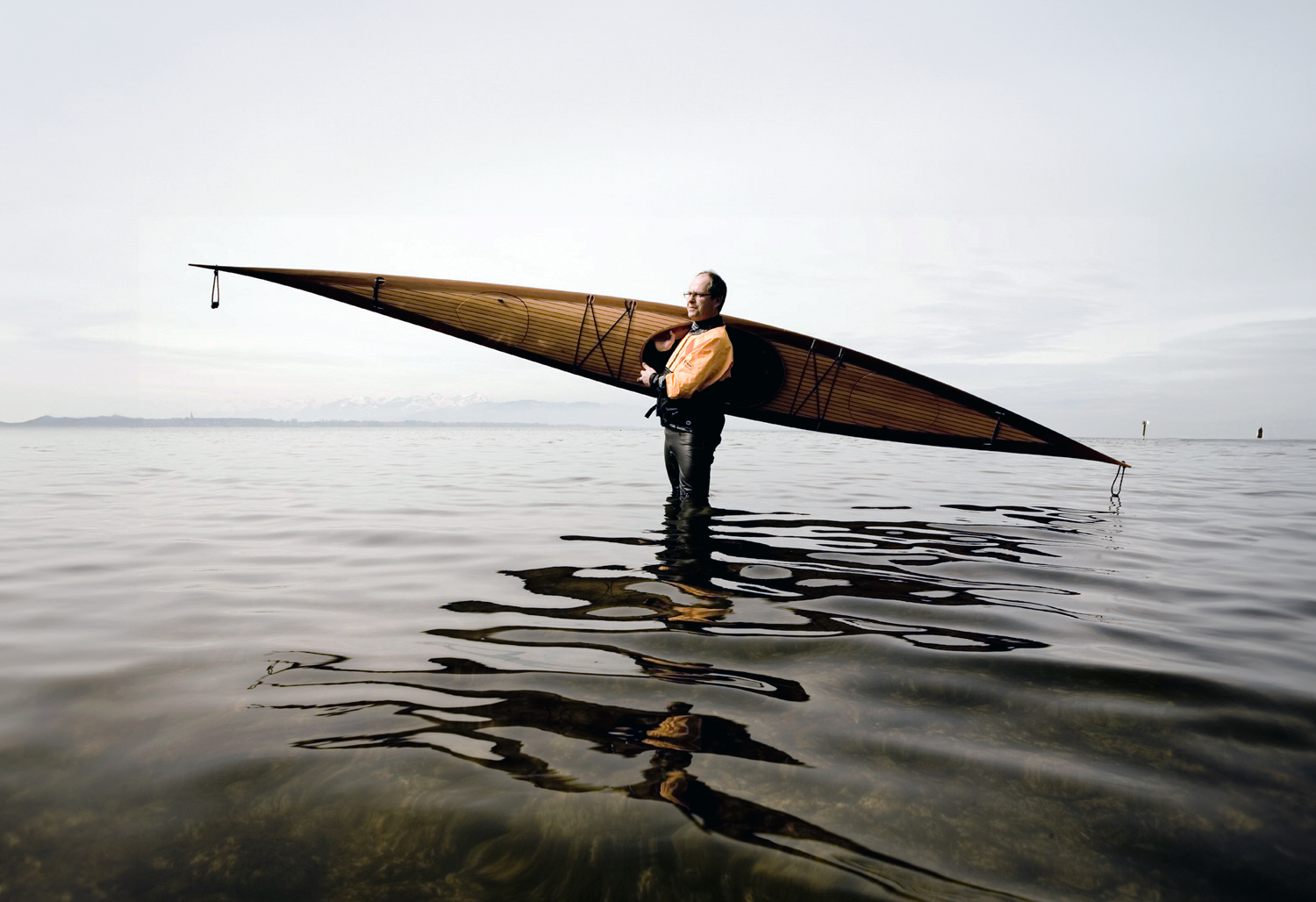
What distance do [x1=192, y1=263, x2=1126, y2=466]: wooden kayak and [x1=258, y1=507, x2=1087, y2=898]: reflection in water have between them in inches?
112

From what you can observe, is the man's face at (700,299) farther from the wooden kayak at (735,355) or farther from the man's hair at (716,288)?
the wooden kayak at (735,355)

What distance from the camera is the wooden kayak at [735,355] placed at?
8.52 m

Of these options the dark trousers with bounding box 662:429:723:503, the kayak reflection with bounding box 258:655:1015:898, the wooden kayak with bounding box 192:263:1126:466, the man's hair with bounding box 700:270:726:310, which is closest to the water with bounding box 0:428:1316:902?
the kayak reflection with bounding box 258:655:1015:898

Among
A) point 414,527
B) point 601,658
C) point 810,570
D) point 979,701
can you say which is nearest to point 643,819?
point 601,658

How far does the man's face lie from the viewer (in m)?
6.73

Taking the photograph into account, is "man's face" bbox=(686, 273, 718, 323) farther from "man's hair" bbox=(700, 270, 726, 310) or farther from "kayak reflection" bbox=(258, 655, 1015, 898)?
"kayak reflection" bbox=(258, 655, 1015, 898)

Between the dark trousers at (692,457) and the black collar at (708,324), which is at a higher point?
the black collar at (708,324)

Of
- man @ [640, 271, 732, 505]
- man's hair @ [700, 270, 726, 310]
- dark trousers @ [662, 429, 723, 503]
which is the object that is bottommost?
dark trousers @ [662, 429, 723, 503]

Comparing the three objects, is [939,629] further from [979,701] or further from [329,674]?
[329,674]

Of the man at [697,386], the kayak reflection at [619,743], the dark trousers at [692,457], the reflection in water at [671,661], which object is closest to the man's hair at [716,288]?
the man at [697,386]

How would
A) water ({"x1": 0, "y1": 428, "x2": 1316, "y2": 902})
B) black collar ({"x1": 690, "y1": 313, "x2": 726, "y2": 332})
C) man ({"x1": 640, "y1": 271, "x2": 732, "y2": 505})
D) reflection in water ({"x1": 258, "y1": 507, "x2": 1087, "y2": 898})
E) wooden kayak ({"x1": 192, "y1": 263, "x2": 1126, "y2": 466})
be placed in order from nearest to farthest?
water ({"x1": 0, "y1": 428, "x2": 1316, "y2": 902})
reflection in water ({"x1": 258, "y1": 507, "x2": 1087, "y2": 898})
man ({"x1": 640, "y1": 271, "x2": 732, "y2": 505})
black collar ({"x1": 690, "y1": 313, "x2": 726, "y2": 332})
wooden kayak ({"x1": 192, "y1": 263, "x2": 1126, "y2": 466})

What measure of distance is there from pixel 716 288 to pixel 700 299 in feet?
0.61

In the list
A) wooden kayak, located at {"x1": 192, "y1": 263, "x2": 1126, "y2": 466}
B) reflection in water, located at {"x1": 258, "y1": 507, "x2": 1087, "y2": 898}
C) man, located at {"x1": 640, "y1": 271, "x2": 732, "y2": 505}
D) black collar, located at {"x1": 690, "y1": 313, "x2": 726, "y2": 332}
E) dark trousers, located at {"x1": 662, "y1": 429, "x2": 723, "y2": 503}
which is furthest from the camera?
wooden kayak, located at {"x1": 192, "y1": 263, "x2": 1126, "y2": 466}

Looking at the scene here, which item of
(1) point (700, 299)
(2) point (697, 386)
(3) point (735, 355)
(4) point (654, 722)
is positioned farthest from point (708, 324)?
(4) point (654, 722)
